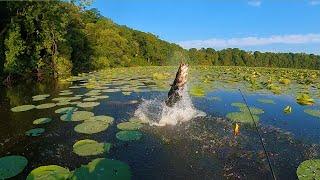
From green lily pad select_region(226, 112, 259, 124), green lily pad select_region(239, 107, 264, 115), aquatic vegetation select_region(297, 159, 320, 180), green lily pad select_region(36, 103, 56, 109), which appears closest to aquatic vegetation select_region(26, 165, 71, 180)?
aquatic vegetation select_region(297, 159, 320, 180)

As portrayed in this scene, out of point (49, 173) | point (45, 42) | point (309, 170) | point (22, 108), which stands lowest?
point (22, 108)

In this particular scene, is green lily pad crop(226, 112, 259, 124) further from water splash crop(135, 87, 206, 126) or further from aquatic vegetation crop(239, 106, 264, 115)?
water splash crop(135, 87, 206, 126)

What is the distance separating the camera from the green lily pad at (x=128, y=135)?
26.2 ft

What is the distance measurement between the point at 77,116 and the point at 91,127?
1.44 m

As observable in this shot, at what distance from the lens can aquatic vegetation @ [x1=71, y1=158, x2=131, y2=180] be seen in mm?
5723

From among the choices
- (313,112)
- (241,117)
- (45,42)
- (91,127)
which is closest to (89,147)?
(91,127)

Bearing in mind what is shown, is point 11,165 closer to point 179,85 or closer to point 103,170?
point 103,170

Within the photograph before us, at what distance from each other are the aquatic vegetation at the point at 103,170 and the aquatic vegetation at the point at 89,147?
0.68 meters

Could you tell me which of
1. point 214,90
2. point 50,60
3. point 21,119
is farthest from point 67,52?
point 21,119

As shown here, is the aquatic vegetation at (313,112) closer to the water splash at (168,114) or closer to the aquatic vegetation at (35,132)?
the water splash at (168,114)

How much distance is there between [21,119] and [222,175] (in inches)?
→ 272

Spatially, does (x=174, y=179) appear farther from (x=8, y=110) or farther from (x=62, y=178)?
(x=8, y=110)

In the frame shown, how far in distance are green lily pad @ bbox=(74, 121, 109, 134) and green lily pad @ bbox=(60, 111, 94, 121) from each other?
587 millimetres

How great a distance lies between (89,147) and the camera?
7.23 meters
